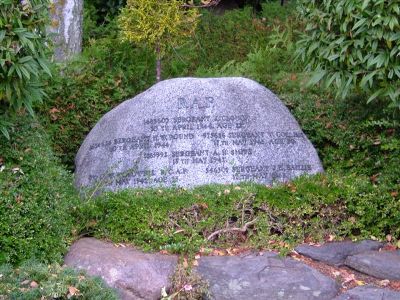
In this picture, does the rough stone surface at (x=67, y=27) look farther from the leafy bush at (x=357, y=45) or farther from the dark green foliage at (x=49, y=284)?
the dark green foliage at (x=49, y=284)

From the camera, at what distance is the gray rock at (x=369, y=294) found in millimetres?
5184

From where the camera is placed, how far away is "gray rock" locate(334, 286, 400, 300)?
17.0 ft

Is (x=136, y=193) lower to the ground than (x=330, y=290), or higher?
higher

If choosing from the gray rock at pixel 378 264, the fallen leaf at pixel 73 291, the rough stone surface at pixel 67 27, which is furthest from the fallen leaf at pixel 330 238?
the rough stone surface at pixel 67 27

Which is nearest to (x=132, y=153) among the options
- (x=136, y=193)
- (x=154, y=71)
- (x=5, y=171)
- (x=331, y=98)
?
(x=136, y=193)

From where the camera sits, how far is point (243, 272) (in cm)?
547

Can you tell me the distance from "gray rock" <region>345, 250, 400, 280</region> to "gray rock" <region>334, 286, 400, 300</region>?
0.30 metres

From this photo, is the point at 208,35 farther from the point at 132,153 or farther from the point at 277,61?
the point at 132,153

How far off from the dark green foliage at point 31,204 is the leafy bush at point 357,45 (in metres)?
2.78

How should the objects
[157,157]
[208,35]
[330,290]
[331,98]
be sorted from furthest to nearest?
[208,35]
[331,98]
[157,157]
[330,290]

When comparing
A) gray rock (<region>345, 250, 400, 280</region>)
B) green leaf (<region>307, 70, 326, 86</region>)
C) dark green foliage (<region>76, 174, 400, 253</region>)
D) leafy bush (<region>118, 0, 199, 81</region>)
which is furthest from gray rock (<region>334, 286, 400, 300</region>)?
leafy bush (<region>118, 0, 199, 81</region>)

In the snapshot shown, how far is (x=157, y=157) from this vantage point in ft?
22.8

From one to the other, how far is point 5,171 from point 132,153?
159cm

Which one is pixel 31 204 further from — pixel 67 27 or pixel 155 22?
pixel 67 27
